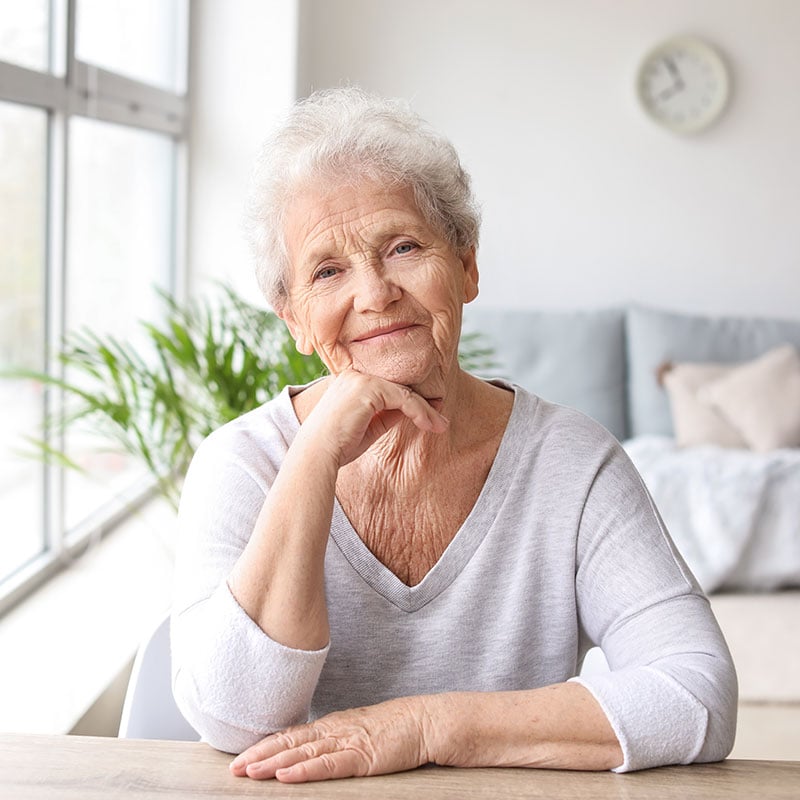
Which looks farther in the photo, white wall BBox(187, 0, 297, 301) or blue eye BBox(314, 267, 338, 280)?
white wall BBox(187, 0, 297, 301)

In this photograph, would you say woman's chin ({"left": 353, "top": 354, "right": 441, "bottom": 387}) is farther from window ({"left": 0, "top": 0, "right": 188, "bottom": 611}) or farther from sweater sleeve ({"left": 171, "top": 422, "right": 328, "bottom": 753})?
window ({"left": 0, "top": 0, "right": 188, "bottom": 611})

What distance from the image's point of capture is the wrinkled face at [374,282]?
1.38 m

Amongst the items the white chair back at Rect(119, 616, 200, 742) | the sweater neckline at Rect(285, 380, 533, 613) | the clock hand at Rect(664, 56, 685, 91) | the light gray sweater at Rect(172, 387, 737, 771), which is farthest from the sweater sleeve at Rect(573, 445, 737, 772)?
the clock hand at Rect(664, 56, 685, 91)

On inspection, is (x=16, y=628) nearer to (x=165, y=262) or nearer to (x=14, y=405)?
(x=14, y=405)

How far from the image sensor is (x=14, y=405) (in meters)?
2.78

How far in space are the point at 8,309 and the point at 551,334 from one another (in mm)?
2383

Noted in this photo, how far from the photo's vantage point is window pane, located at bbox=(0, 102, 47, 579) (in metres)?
2.68

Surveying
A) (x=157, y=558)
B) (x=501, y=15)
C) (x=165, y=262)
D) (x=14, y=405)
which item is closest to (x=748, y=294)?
(x=501, y=15)

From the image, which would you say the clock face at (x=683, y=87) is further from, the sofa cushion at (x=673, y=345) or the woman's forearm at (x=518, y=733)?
the woman's forearm at (x=518, y=733)

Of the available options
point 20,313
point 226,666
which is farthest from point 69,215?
point 226,666

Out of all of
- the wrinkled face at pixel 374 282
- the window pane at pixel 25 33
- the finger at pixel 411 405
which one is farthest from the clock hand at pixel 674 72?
the finger at pixel 411 405

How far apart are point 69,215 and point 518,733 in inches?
90.6

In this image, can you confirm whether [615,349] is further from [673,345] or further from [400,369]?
[400,369]

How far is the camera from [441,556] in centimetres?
143
